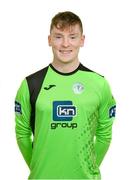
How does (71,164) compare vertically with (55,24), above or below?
below

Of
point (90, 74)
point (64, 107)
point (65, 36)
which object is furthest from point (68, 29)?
point (64, 107)

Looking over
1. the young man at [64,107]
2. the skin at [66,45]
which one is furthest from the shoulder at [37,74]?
the skin at [66,45]

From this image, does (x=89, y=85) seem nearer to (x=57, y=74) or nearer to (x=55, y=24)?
(x=57, y=74)

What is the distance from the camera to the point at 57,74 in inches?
164

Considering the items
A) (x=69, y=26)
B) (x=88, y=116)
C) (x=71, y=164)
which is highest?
(x=69, y=26)

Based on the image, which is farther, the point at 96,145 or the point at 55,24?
the point at 96,145

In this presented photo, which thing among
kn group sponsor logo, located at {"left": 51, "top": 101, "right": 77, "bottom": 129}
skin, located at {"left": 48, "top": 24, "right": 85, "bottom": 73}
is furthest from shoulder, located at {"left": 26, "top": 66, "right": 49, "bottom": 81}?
kn group sponsor logo, located at {"left": 51, "top": 101, "right": 77, "bottom": 129}

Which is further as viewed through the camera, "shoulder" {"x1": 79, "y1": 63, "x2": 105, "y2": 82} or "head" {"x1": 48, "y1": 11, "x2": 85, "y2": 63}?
"shoulder" {"x1": 79, "y1": 63, "x2": 105, "y2": 82}

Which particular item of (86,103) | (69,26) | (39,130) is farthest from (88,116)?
(69,26)

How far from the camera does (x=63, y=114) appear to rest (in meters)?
4.11

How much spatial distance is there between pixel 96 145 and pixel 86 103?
40cm

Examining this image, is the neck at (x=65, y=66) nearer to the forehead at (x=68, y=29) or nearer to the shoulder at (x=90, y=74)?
the shoulder at (x=90, y=74)

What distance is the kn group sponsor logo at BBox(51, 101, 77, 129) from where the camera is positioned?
4.10 m

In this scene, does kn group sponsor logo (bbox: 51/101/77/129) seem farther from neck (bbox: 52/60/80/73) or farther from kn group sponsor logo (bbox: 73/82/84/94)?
neck (bbox: 52/60/80/73)
